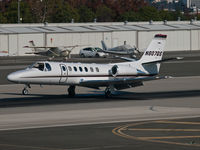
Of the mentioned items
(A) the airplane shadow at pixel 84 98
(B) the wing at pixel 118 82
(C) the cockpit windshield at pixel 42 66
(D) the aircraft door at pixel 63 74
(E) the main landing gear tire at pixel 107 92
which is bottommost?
(A) the airplane shadow at pixel 84 98

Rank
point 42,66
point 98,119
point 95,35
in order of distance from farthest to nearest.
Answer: point 95,35 → point 42,66 → point 98,119

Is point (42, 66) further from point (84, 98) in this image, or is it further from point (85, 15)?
point (85, 15)

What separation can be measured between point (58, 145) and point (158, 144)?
161 inches

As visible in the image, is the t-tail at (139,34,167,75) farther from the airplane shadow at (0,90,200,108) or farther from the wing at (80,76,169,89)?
the wing at (80,76,169,89)

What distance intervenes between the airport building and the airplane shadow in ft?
185

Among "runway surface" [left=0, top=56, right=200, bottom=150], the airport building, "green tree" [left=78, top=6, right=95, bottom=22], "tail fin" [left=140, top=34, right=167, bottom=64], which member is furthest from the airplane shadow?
"green tree" [left=78, top=6, right=95, bottom=22]

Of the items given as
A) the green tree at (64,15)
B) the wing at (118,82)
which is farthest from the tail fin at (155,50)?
the green tree at (64,15)

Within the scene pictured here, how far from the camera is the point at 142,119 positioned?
1276 inches

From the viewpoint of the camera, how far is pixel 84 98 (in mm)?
43438

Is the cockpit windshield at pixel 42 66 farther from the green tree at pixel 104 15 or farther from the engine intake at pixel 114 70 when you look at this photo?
the green tree at pixel 104 15

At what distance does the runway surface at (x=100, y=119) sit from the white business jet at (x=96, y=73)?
1.14 metres

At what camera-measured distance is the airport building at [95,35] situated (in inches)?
Result: 4171

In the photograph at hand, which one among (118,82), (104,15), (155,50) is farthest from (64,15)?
(118,82)

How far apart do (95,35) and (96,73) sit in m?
70.8
